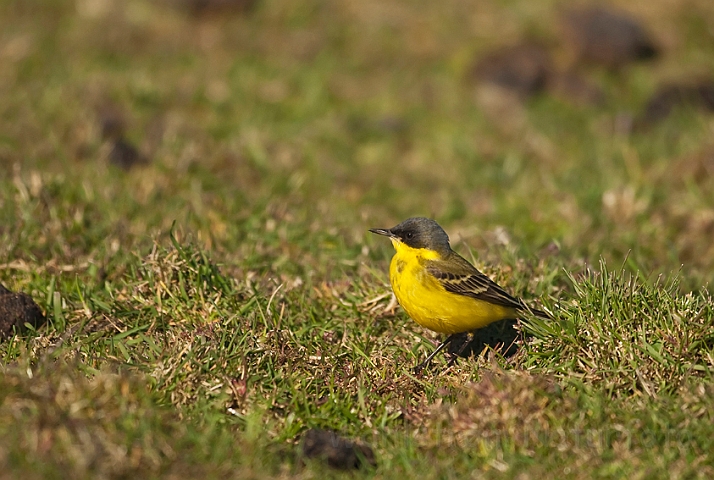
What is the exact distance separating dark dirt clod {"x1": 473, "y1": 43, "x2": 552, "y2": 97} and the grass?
1.15 ft

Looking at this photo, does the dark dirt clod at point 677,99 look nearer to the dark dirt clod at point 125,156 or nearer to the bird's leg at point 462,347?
the bird's leg at point 462,347

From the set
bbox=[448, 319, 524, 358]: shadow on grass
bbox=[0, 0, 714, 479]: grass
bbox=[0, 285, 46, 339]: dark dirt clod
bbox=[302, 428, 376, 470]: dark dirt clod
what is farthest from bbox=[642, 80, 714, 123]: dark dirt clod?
bbox=[0, 285, 46, 339]: dark dirt clod

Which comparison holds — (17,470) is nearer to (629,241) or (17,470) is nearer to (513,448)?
(513,448)

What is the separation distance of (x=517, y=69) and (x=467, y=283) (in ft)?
22.8

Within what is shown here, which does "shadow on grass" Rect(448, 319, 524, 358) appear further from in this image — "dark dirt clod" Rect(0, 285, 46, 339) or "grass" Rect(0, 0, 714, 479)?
"dark dirt clod" Rect(0, 285, 46, 339)

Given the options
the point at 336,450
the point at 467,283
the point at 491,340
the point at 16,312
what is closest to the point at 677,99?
the point at 491,340

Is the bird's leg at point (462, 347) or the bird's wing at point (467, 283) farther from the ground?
the bird's wing at point (467, 283)

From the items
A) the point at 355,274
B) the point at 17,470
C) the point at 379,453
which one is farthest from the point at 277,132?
the point at 17,470

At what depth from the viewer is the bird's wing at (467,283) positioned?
636 cm

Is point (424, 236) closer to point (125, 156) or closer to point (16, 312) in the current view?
point (16, 312)

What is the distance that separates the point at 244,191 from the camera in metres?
9.42

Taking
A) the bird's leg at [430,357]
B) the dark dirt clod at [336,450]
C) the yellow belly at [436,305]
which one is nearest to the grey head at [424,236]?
the yellow belly at [436,305]

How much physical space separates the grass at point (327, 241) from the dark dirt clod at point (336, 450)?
78 mm

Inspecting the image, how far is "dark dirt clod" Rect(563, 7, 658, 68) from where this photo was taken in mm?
13148
